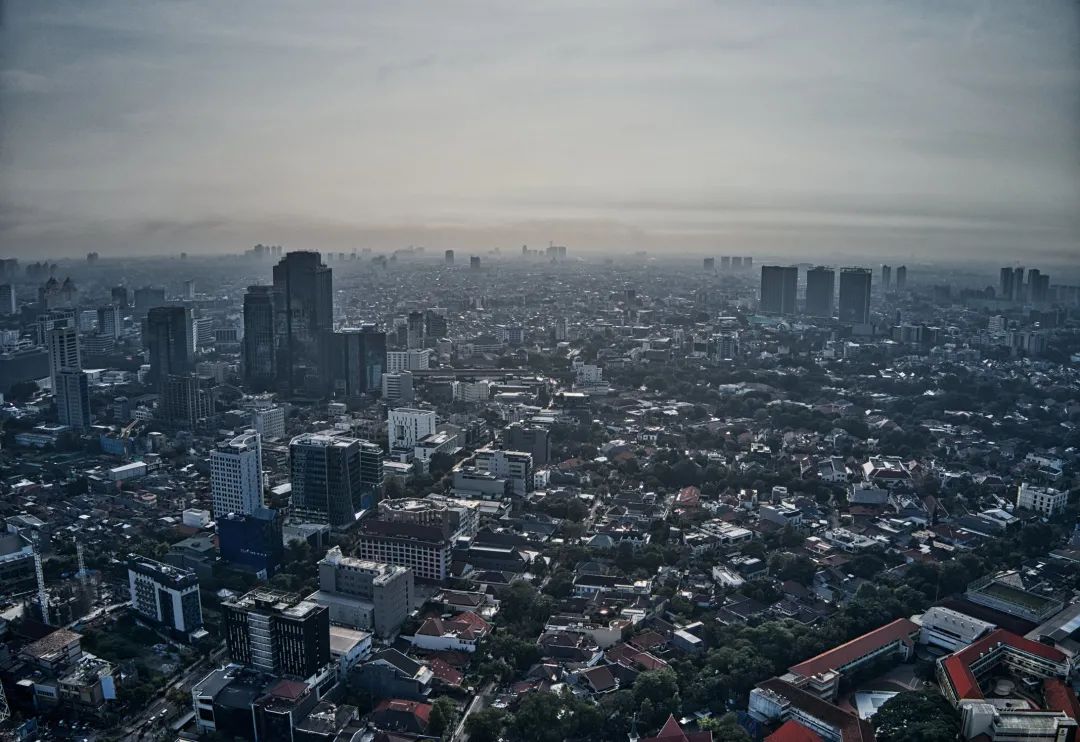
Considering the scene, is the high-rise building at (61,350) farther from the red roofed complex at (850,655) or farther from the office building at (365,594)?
the red roofed complex at (850,655)

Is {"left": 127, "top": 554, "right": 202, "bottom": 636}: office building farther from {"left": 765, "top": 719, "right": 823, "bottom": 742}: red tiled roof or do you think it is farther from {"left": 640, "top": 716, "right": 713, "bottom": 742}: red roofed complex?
{"left": 765, "top": 719, "right": 823, "bottom": 742}: red tiled roof

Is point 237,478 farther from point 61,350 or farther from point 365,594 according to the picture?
point 61,350

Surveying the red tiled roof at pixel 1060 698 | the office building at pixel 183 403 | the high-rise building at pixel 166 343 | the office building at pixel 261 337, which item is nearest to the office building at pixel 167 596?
the red tiled roof at pixel 1060 698

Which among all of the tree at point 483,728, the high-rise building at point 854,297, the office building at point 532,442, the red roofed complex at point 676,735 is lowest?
the tree at point 483,728

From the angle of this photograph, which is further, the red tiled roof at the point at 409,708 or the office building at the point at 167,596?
the office building at the point at 167,596

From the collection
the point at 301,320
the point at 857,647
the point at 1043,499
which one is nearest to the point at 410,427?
the point at 301,320
